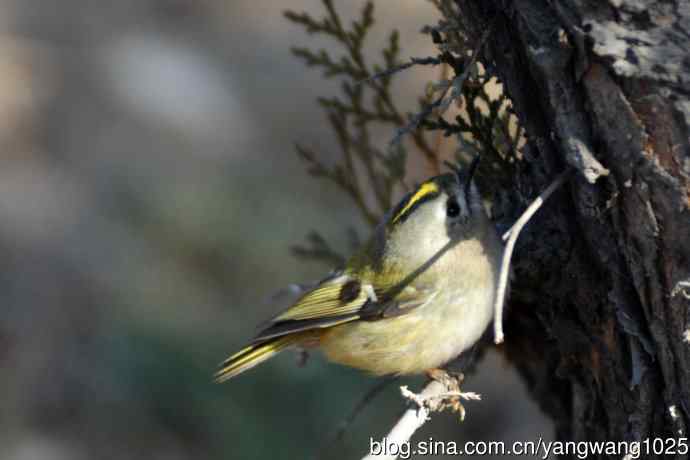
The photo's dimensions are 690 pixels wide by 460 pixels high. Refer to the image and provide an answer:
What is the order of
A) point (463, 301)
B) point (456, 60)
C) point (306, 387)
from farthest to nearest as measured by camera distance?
point (306, 387) → point (463, 301) → point (456, 60)

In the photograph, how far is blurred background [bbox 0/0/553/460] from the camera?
548 centimetres

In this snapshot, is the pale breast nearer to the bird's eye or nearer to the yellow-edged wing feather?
the yellow-edged wing feather

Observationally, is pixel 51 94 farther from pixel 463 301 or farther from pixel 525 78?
pixel 525 78

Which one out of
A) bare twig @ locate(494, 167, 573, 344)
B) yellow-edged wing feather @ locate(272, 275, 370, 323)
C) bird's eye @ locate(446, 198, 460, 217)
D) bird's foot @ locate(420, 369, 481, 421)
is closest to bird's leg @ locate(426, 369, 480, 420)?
bird's foot @ locate(420, 369, 481, 421)

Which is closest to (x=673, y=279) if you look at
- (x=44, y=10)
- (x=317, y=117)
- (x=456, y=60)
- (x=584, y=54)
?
(x=584, y=54)

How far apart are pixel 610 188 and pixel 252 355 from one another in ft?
4.89

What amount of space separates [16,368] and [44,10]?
12.3 feet

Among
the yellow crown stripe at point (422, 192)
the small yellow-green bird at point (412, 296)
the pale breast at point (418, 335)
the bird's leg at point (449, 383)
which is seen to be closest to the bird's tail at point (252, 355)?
the small yellow-green bird at point (412, 296)

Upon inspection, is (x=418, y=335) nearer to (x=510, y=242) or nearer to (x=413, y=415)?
(x=413, y=415)

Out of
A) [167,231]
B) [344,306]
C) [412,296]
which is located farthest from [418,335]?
[167,231]

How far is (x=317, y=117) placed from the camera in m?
7.72

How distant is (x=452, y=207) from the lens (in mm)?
2775

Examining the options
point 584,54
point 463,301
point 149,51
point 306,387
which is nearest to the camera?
point 584,54

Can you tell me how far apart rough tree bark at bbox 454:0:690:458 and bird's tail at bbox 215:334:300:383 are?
3.06 ft
